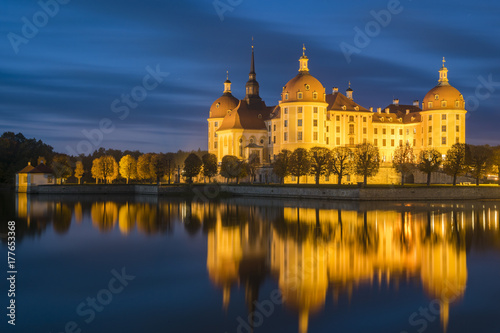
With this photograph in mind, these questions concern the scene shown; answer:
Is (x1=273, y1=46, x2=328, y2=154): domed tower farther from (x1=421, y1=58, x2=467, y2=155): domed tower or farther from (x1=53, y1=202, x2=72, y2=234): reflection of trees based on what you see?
(x1=53, y1=202, x2=72, y2=234): reflection of trees

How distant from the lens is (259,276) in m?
15.6

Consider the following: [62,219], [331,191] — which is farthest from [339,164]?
[62,219]

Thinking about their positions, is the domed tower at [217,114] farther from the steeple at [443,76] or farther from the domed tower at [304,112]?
the steeple at [443,76]

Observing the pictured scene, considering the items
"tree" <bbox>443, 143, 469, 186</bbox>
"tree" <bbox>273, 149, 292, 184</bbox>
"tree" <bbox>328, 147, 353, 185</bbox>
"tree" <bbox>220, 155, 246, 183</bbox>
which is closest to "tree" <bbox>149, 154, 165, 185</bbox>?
"tree" <bbox>220, 155, 246, 183</bbox>

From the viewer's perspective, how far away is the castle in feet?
217

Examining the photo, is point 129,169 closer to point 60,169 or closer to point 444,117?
point 60,169

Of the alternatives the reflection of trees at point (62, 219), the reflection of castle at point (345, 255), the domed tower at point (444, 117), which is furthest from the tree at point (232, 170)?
the reflection of castle at point (345, 255)

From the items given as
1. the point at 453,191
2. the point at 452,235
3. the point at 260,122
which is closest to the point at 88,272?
the point at 452,235

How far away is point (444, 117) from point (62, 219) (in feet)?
175

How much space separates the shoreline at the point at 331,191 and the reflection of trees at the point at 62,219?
18.7 metres

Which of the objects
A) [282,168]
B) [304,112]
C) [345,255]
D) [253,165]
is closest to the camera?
[345,255]

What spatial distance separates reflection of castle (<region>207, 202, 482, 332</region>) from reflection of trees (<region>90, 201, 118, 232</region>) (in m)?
5.78

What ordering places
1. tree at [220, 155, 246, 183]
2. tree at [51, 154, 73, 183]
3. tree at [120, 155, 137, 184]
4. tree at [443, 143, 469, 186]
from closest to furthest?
tree at [443, 143, 469, 186] → tree at [220, 155, 246, 183] → tree at [51, 154, 73, 183] → tree at [120, 155, 137, 184]

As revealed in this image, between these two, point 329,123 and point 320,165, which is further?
point 329,123
